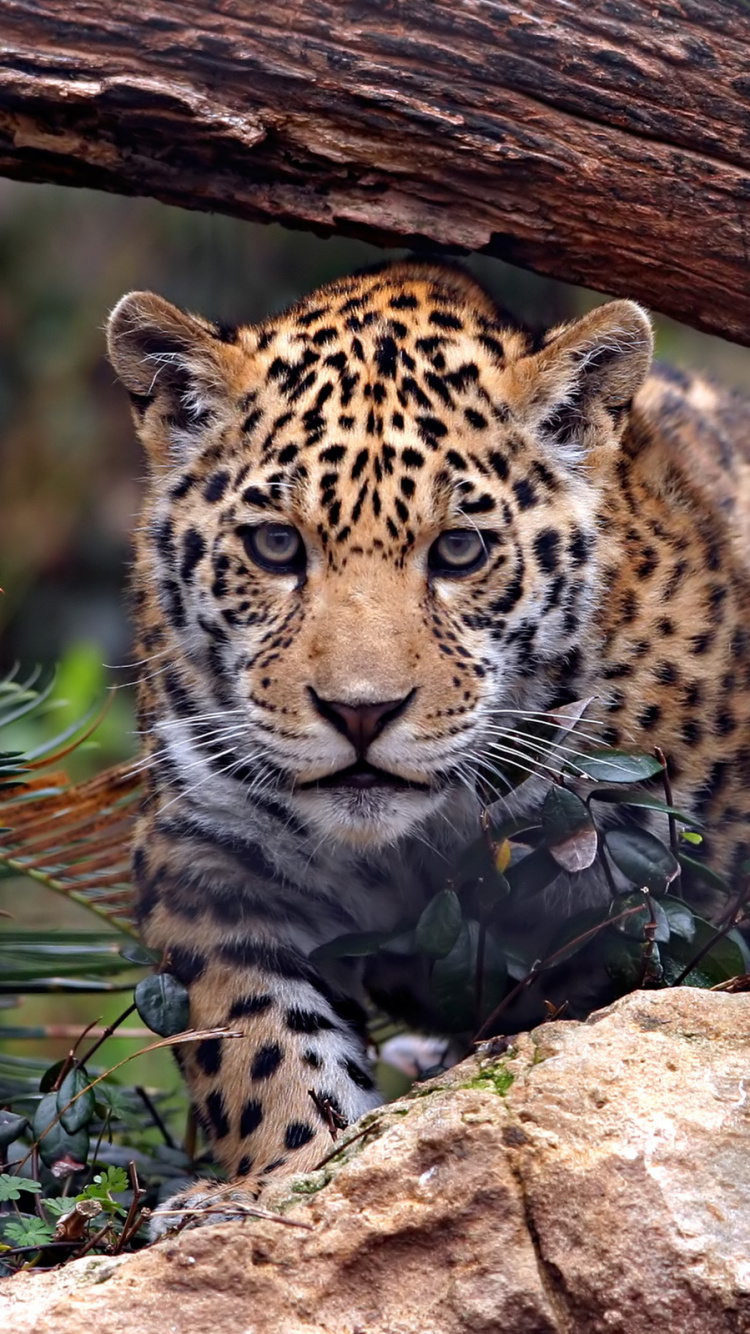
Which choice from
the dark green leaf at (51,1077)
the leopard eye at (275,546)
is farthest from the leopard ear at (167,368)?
the dark green leaf at (51,1077)

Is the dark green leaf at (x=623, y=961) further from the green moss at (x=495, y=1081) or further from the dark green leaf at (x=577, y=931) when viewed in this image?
the green moss at (x=495, y=1081)

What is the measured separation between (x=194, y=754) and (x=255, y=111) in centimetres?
220

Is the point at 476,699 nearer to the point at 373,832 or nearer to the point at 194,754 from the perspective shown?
the point at 373,832

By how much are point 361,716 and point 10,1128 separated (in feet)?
5.23

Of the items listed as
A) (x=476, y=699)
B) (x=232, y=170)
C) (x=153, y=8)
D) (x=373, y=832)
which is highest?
(x=153, y=8)

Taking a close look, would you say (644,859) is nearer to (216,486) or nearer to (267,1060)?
(267,1060)

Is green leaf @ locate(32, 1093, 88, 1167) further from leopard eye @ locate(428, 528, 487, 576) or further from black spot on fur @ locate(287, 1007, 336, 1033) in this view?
leopard eye @ locate(428, 528, 487, 576)

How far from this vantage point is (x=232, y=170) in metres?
5.49

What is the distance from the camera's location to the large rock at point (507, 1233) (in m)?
3.41

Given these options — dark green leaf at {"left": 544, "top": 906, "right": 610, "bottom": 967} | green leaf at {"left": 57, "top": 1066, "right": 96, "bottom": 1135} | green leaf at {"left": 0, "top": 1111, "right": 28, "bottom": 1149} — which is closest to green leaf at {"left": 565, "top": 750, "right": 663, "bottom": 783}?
dark green leaf at {"left": 544, "top": 906, "right": 610, "bottom": 967}

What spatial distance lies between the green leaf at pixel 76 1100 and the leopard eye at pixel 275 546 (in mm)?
1682

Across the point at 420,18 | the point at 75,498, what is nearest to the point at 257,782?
the point at 420,18

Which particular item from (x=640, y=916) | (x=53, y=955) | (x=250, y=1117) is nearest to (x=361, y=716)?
(x=640, y=916)

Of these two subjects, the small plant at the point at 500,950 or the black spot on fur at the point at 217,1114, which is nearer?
the small plant at the point at 500,950
